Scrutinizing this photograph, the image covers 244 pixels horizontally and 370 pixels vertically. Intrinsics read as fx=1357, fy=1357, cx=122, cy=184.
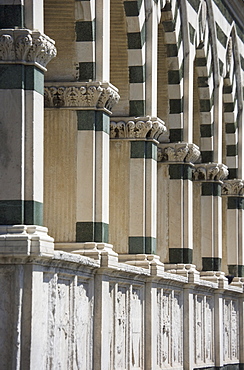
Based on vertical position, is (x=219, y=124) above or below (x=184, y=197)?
above

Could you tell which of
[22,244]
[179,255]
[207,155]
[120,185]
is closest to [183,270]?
[179,255]

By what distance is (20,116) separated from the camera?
53.6ft

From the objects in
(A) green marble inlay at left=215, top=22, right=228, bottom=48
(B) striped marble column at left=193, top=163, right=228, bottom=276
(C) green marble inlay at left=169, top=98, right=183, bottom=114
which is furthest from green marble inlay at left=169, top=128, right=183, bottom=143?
(A) green marble inlay at left=215, top=22, right=228, bottom=48

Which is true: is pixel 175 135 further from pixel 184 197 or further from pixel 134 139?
pixel 134 139

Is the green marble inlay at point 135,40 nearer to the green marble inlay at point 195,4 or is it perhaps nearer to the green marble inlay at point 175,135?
the green marble inlay at point 175,135

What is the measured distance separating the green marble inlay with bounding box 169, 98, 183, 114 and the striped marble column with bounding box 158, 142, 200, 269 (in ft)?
2.13

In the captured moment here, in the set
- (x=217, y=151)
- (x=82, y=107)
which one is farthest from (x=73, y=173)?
(x=217, y=151)

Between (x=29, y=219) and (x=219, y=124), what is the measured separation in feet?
44.9

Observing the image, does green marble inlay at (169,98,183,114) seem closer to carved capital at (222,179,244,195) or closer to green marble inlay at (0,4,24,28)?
carved capital at (222,179,244,195)

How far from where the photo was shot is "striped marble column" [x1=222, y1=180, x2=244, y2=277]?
3184cm

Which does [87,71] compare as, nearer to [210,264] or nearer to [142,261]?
[142,261]

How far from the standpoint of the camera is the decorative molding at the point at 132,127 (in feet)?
73.6

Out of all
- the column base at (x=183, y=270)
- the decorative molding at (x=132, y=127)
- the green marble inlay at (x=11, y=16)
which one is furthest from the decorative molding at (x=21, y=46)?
the column base at (x=183, y=270)

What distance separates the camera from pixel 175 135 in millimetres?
26109
